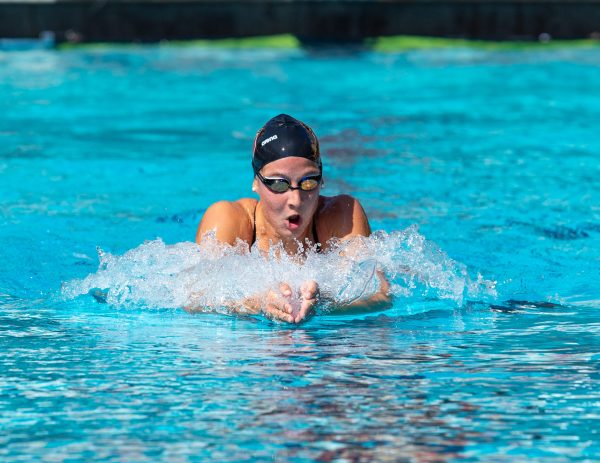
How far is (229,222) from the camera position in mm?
5266

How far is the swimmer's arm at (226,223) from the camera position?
523cm

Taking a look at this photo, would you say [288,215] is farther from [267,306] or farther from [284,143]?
[267,306]

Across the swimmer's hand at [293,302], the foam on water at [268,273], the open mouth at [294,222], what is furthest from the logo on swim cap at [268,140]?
the swimmer's hand at [293,302]

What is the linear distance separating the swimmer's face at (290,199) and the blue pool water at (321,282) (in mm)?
189

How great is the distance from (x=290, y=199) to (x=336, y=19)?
12185 millimetres

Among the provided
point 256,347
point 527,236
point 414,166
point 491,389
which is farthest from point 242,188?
point 491,389

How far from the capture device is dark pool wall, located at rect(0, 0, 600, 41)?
54.7ft

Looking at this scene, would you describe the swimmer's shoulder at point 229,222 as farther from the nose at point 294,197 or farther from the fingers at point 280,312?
the fingers at point 280,312

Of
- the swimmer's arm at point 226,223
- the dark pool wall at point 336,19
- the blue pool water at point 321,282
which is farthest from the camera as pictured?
the dark pool wall at point 336,19

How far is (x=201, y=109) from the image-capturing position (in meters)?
12.2

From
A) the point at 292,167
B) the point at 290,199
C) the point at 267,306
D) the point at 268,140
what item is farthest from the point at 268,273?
the point at 268,140

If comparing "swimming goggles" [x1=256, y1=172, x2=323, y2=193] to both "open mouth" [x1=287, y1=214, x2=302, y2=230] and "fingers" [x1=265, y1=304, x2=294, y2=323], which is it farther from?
"fingers" [x1=265, y1=304, x2=294, y2=323]

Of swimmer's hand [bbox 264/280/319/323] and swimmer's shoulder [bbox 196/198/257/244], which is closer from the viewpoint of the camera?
swimmer's hand [bbox 264/280/319/323]

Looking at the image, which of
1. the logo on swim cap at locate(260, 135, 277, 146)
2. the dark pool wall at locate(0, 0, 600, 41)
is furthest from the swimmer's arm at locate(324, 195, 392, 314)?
the dark pool wall at locate(0, 0, 600, 41)
